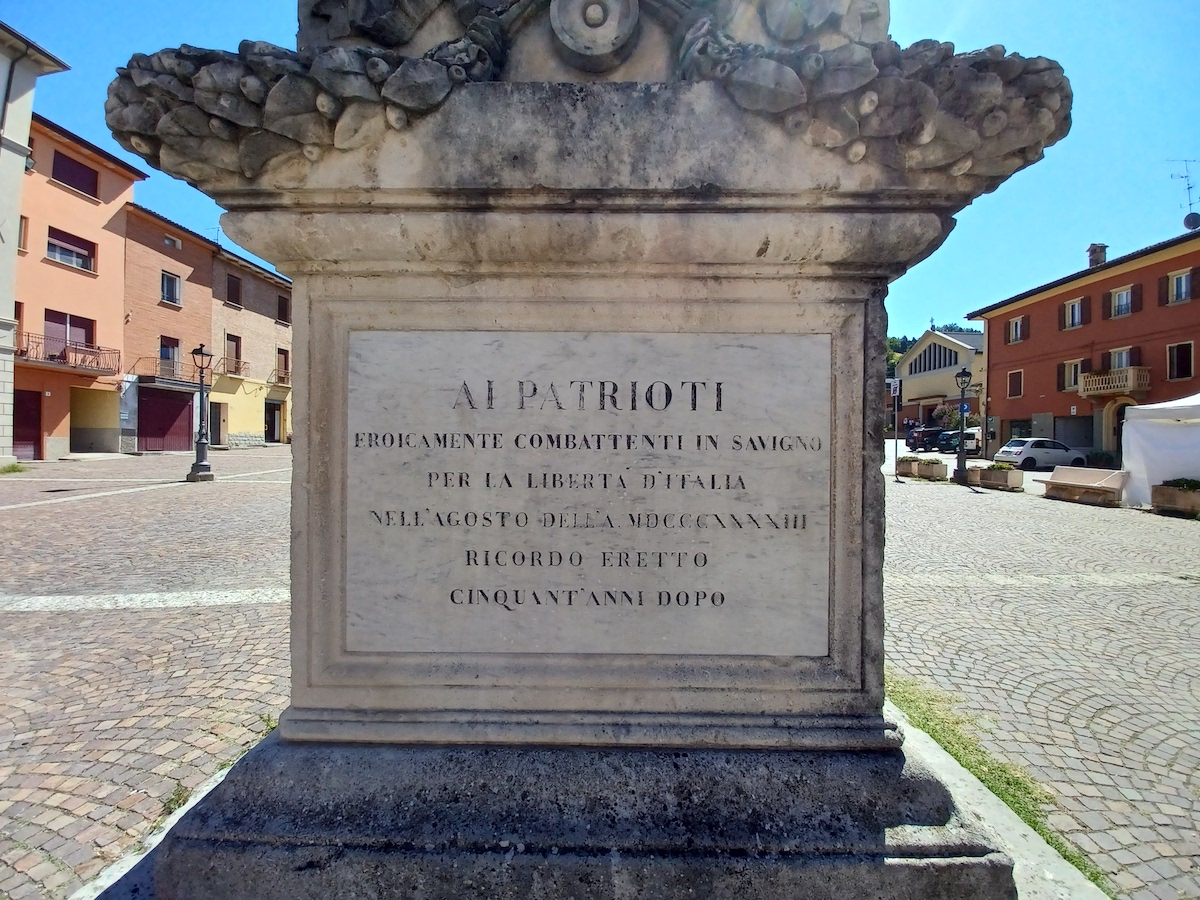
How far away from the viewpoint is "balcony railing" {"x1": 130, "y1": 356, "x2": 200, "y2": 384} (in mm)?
27225

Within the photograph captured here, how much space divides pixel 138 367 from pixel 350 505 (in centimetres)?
3334

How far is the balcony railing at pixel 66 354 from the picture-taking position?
21562 mm

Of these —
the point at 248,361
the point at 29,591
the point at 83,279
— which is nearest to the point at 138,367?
the point at 83,279

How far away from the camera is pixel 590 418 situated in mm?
1707

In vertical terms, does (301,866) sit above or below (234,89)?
below

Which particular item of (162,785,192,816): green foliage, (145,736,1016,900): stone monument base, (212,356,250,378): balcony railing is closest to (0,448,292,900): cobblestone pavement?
(162,785,192,816): green foliage

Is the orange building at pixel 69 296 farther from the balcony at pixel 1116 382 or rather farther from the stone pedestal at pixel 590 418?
the balcony at pixel 1116 382

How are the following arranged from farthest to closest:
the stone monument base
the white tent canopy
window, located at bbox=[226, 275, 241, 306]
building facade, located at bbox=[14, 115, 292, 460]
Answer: window, located at bbox=[226, 275, 241, 306]
building facade, located at bbox=[14, 115, 292, 460]
the white tent canopy
the stone monument base

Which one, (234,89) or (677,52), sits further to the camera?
(677,52)

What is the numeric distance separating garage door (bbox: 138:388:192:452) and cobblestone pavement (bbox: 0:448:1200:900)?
23710 millimetres

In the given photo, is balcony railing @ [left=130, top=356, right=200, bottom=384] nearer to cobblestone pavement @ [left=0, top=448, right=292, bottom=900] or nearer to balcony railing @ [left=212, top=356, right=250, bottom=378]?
balcony railing @ [left=212, top=356, right=250, bottom=378]

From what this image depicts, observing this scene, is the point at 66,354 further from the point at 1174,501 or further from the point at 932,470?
the point at 1174,501

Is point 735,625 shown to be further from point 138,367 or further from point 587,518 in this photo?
point 138,367

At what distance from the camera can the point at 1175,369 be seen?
23.6 meters
